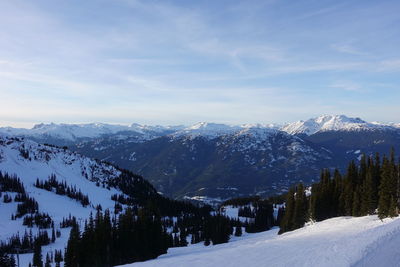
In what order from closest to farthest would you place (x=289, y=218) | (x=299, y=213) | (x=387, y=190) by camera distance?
(x=387, y=190)
(x=299, y=213)
(x=289, y=218)

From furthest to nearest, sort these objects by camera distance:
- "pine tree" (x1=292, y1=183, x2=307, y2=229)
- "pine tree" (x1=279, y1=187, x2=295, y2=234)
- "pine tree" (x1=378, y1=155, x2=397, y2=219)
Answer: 1. "pine tree" (x1=279, y1=187, x2=295, y2=234)
2. "pine tree" (x1=292, y1=183, x2=307, y2=229)
3. "pine tree" (x1=378, y1=155, x2=397, y2=219)

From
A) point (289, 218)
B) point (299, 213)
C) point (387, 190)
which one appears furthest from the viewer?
point (289, 218)

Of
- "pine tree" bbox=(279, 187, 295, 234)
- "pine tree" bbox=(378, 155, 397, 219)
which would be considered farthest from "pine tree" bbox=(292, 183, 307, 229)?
"pine tree" bbox=(378, 155, 397, 219)

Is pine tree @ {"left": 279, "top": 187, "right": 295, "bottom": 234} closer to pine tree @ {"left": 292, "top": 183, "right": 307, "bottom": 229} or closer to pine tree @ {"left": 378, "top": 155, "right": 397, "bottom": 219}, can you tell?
pine tree @ {"left": 292, "top": 183, "right": 307, "bottom": 229}

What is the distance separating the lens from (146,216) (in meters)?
92.2

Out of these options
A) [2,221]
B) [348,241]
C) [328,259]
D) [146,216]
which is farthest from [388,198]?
[2,221]

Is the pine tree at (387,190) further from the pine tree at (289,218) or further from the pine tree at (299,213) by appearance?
the pine tree at (289,218)

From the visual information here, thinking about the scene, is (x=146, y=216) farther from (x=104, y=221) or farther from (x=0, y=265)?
(x=0, y=265)

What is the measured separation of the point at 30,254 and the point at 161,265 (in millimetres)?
134136

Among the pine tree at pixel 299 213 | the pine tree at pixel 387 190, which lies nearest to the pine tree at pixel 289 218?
the pine tree at pixel 299 213

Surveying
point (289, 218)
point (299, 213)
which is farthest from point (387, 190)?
point (289, 218)

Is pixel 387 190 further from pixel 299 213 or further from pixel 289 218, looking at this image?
pixel 289 218

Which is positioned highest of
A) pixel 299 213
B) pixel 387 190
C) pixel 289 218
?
pixel 387 190

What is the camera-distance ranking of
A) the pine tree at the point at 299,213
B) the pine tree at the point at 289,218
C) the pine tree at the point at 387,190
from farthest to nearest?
the pine tree at the point at 289,218 < the pine tree at the point at 299,213 < the pine tree at the point at 387,190
